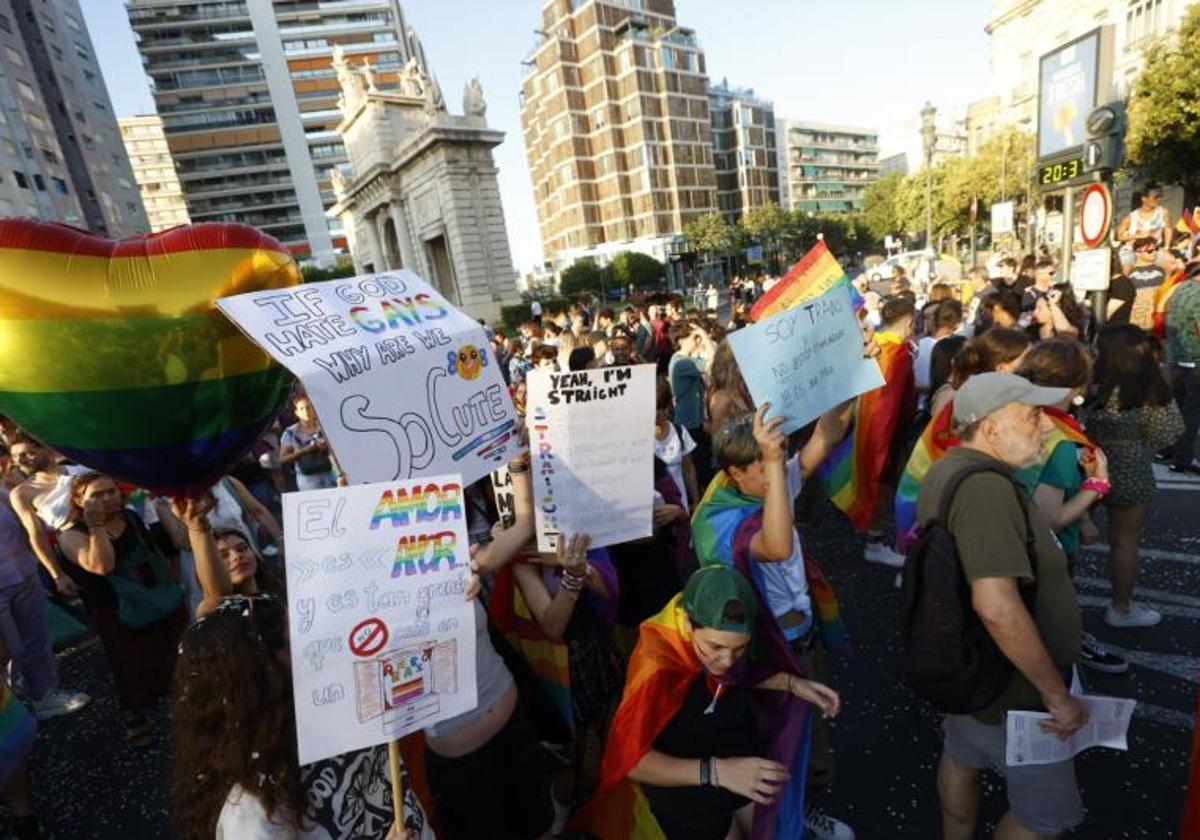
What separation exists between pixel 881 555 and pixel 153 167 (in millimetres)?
102918

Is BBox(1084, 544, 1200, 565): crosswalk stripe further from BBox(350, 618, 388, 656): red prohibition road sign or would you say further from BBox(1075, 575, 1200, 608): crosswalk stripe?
BBox(350, 618, 388, 656): red prohibition road sign

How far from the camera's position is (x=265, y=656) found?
164cm

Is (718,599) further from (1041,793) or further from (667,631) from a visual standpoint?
(1041,793)

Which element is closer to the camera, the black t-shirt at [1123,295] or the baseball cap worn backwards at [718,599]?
the baseball cap worn backwards at [718,599]

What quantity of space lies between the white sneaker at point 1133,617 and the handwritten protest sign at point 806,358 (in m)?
2.58

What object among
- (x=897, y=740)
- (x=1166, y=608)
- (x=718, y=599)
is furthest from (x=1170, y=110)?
(x=718, y=599)

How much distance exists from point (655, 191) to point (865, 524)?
6459cm

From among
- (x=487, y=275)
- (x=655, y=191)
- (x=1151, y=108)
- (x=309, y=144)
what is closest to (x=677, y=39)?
(x=655, y=191)

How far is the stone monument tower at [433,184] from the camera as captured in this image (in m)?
28.0

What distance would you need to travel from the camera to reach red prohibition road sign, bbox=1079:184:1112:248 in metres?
6.32

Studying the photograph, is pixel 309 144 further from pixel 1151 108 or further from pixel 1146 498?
pixel 1146 498

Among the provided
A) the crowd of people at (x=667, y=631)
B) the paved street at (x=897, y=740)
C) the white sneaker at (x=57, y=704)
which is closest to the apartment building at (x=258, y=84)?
the white sneaker at (x=57, y=704)

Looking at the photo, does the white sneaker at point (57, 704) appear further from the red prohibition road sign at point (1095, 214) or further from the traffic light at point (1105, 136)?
the traffic light at point (1105, 136)

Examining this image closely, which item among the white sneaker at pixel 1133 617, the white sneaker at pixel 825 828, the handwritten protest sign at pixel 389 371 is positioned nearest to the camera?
the handwritten protest sign at pixel 389 371
